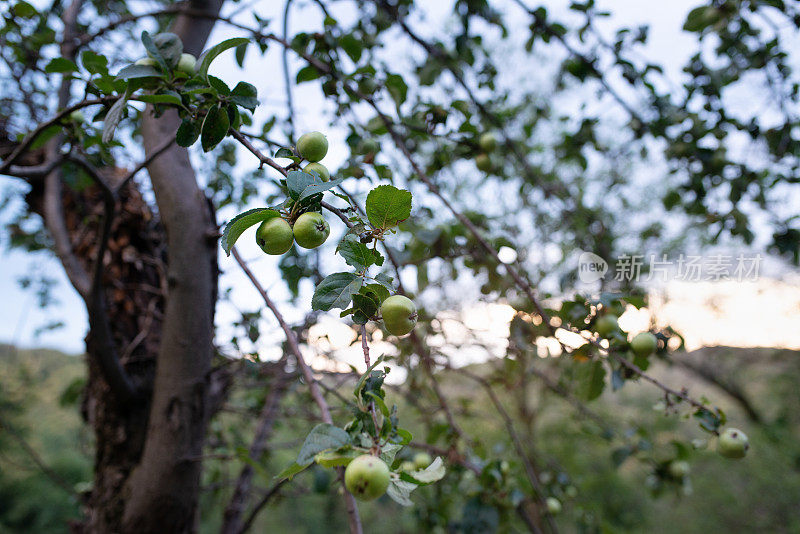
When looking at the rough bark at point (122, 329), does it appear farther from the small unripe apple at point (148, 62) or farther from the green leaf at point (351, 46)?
the green leaf at point (351, 46)

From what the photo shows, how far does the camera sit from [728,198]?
64.6 inches

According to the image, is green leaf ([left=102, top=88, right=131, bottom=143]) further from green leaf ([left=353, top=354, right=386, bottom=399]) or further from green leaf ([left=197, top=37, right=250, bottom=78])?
green leaf ([left=353, top=354, right=386, bottom=399])

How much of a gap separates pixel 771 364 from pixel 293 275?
8052 millimetres

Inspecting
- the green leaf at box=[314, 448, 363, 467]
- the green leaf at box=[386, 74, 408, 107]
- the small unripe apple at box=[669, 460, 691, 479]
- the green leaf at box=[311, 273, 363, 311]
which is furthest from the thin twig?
the small unripe apple at box=[669, 460, 691, 479]

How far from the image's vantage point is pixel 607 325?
1.00 meters

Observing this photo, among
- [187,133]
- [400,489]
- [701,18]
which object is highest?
[701,18]

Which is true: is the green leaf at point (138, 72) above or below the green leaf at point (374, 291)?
above

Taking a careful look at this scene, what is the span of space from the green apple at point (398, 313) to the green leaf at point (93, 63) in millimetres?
621

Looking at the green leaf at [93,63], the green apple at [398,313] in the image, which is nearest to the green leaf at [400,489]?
the green apple at [398,313]

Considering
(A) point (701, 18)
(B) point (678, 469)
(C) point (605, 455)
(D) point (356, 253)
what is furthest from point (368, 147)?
(C) point (605, 455)

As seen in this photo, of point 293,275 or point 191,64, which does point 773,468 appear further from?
point 191,64

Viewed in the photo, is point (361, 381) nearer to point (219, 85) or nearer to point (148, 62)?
point (219, 85)

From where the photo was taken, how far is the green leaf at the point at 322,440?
461mm

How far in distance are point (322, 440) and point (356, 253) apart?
0.21 metres
